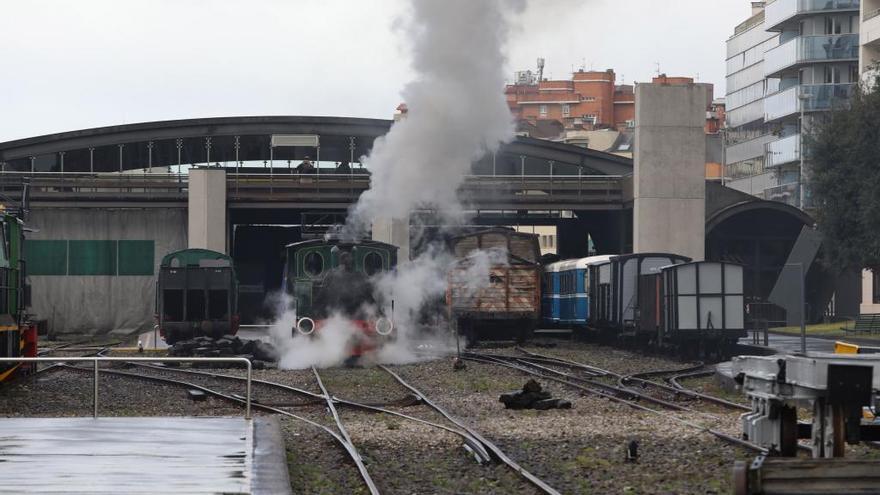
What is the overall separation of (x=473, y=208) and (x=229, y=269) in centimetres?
1203

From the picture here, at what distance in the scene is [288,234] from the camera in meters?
52.8

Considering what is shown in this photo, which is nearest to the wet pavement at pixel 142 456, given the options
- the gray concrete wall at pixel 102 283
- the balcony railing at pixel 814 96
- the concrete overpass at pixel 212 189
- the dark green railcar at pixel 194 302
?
the dark green railcar at pixel 194 302

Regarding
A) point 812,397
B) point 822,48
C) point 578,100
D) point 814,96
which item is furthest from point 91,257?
point 578,100

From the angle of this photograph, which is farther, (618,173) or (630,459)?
(618,173)

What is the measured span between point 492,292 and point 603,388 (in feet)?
48.4

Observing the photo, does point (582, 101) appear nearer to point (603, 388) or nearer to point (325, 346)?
point (325, 346)

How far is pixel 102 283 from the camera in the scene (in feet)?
154

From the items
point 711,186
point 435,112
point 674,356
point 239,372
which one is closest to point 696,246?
point 711,186

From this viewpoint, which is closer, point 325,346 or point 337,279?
point 337,279

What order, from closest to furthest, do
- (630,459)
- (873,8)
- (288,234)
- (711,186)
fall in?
(630,459) < (711,186) < (288,234) < (873,8)

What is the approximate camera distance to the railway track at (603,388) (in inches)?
572

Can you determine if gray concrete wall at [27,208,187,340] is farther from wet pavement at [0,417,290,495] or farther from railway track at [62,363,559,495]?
wet pavement at [0,417,290,495]

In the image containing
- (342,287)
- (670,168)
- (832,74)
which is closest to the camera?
(342,287)

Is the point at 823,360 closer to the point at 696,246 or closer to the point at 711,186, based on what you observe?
the point at 696,246
